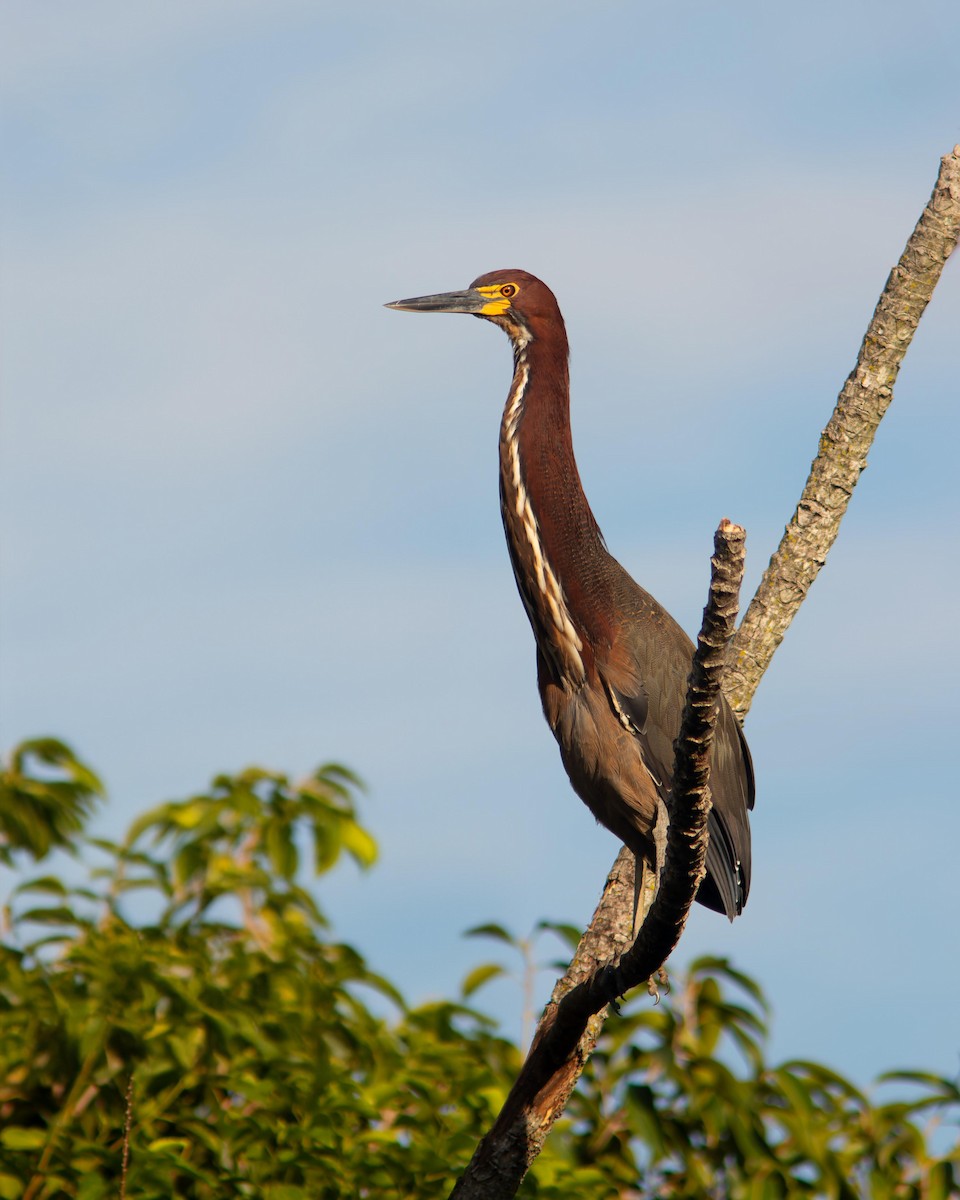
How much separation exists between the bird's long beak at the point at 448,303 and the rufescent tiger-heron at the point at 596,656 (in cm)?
48

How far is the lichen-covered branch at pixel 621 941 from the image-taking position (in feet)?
11.2

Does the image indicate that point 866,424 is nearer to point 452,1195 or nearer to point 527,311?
point 527,311

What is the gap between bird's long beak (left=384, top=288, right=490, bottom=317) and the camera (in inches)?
231

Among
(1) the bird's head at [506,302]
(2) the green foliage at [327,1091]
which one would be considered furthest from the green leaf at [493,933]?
(1) the bird's head at [506,302]

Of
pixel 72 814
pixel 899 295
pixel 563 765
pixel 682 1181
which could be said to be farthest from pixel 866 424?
pixel 72 814

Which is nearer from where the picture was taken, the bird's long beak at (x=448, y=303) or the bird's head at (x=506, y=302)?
the bird's head at (x=506, y=302)

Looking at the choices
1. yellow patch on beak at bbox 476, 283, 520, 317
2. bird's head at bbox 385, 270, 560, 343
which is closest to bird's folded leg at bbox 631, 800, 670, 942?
bird's head at bbox 385, 270, 560, 343

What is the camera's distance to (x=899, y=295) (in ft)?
17.8

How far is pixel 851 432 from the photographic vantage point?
5371 millimetres

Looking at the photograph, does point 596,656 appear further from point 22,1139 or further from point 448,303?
point 22,1139

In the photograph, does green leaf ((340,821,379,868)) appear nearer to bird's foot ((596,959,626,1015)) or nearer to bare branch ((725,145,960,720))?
bare branch ((725,145,960,720))

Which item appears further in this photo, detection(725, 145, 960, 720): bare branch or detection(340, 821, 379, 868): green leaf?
detection(340, 821, 379, 868): green leaf

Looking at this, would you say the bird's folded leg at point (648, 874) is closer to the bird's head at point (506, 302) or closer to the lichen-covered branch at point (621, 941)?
the lichen-covered branch at point (621, 941)

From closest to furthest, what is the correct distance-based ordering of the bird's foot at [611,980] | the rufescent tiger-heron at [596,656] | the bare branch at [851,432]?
the bird's foot at [611,980]
the rufescent tiger-heron at [596,656]
the bare branch at [851,432]
